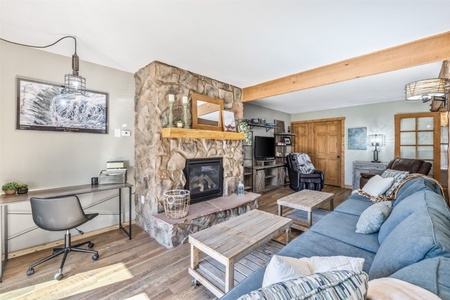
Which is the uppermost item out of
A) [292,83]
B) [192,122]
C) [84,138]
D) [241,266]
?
[292,83]

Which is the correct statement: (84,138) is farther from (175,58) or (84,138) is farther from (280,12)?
(280,12)

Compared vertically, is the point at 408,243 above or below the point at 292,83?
below

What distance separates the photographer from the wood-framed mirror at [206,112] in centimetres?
314

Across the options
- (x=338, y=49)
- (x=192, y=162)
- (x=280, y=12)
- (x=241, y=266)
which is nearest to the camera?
(x=280, y=12)

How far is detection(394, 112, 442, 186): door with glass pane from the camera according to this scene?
450 centimetres

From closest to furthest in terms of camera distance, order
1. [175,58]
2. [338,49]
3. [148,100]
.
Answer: [338,49]
[175,58]
[148,100]

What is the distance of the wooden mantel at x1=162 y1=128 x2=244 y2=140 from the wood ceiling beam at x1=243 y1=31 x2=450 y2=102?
102 centimetres

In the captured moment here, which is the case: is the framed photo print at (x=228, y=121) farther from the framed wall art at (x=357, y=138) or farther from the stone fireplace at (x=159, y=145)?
the framed wall art at (x=357, y=138)

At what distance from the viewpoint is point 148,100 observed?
9.37ft

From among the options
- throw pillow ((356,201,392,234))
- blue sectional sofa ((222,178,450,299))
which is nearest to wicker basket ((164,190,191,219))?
blue sectional sofa ((222,178,450,299))

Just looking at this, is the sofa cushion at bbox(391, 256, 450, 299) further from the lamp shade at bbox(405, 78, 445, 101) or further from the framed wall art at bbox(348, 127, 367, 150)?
the framed wall art at bbox(348, 127, 367, 150)

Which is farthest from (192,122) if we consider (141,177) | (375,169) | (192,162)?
(375,169)

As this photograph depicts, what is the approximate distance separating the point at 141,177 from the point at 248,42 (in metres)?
2.36

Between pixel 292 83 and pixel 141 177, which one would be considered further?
pixel 292 83
